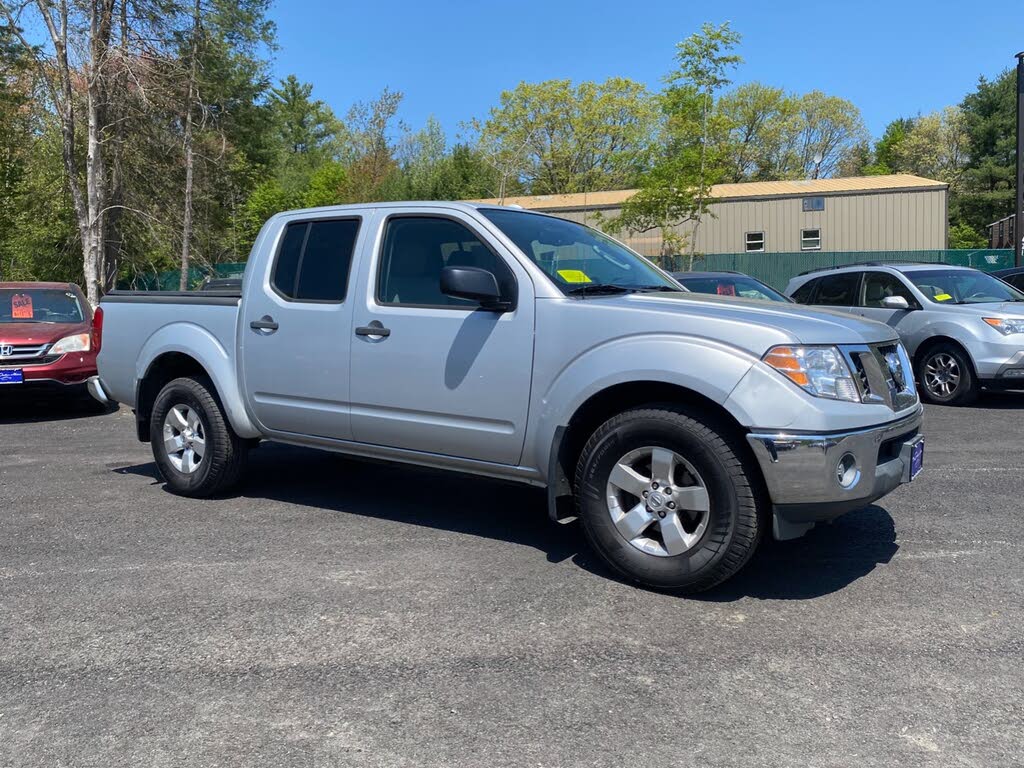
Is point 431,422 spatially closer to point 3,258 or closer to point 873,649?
point 873,649

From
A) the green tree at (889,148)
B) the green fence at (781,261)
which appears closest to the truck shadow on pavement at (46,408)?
the green fence at (781,261)

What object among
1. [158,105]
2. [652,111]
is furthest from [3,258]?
[652,111]

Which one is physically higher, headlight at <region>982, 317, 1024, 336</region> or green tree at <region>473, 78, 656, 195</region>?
green tree at <region>473, 78, 656, 195</region>

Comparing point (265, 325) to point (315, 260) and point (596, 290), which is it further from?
point (596, 290)

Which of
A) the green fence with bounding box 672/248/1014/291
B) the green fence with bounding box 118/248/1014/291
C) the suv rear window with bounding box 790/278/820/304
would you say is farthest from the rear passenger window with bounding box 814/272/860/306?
the green fence with bounding box 672/248/1014/291

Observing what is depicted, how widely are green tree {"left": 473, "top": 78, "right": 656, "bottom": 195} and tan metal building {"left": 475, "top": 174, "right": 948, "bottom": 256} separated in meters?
17.2

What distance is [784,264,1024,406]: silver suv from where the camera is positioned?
9969mm

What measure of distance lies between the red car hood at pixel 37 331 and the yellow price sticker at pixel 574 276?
7562mm

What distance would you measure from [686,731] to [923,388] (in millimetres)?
8972

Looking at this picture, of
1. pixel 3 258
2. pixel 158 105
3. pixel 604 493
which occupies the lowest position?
pixel 604 493

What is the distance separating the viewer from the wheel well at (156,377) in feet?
20.3

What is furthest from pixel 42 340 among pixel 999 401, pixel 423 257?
pixel 999 401

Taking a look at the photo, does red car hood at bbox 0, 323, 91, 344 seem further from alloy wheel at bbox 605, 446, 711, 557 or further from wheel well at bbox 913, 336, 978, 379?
wheel well at bbox 913, 336, 978, 379

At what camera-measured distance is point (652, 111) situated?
55344 millimetres
